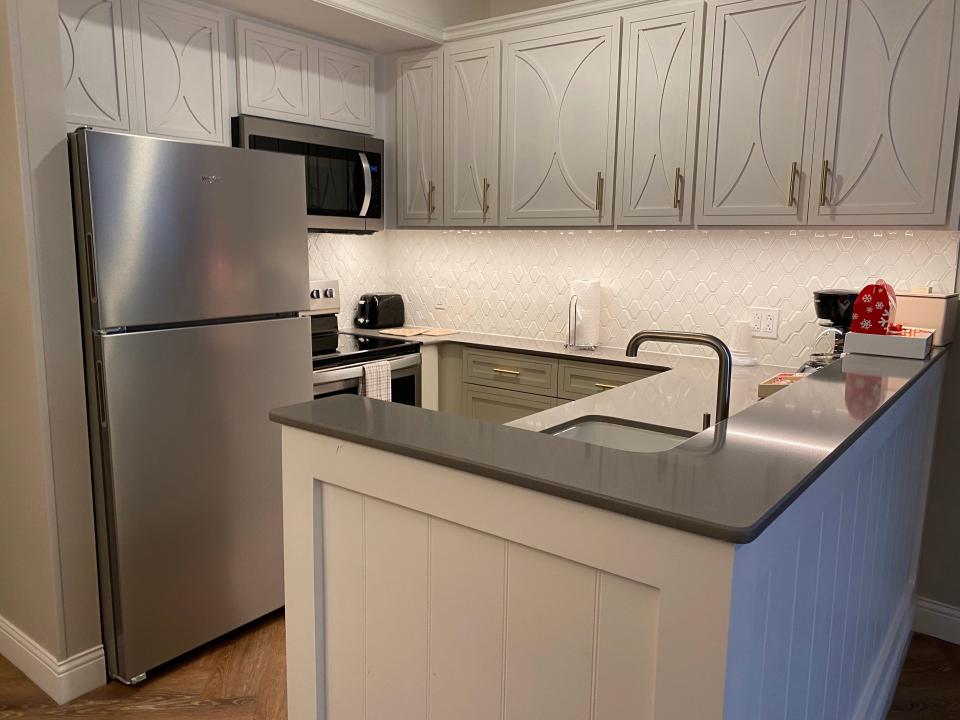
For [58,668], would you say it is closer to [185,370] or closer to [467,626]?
[185,370]

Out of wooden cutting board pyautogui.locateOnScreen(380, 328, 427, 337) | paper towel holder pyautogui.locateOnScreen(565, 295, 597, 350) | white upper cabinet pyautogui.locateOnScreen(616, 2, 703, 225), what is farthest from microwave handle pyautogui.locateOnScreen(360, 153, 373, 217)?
white upper cabinet pyautogui.locateOnScreen(616, 2, 703, 225)

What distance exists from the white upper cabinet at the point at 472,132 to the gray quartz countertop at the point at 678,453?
226cm

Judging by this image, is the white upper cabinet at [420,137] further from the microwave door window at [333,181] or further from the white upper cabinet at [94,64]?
the white upper cabinet at [94,64]

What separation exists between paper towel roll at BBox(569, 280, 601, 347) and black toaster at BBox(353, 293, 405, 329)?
3.60 ft

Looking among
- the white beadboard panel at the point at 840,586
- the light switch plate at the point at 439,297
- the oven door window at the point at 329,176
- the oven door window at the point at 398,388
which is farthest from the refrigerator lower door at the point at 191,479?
the white beadboard panel at the point at 840,586

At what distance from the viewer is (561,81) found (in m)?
3.35

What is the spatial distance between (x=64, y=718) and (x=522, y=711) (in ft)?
6.00

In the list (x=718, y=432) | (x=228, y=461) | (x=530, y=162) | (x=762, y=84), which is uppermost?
(x=762, y=84)

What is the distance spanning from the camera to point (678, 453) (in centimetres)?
104

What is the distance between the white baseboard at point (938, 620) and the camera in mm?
2701

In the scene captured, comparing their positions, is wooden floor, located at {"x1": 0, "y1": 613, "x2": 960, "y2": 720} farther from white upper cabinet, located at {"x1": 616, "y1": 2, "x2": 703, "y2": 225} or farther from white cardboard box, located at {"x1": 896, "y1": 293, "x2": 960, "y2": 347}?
white upper cabinet, located at {"x1": 616, "y1": 2, "x2": 703, "y2": 225}

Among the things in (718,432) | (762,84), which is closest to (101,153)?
(718,432)

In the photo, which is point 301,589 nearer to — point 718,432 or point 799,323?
point 718,432

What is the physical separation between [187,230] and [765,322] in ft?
7.72
